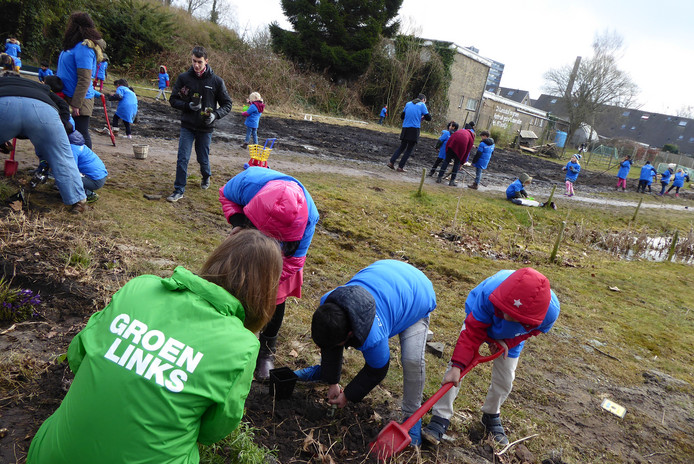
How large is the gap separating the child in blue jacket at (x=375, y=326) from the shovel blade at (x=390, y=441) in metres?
0.22

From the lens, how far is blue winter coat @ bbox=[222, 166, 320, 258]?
3.05m

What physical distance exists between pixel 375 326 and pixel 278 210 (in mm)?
926

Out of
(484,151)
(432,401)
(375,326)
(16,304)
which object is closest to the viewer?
(375,326)

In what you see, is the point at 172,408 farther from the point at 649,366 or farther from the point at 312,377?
the point at 649,366

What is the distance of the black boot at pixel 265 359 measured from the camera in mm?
3148

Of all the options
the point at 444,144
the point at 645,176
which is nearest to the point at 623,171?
the point at 645,176

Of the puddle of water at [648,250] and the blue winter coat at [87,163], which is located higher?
the blue winter coat at [87,163]

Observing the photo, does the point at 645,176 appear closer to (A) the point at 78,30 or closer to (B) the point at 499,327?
(B) the point at 499,327

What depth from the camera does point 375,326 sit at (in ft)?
8.13

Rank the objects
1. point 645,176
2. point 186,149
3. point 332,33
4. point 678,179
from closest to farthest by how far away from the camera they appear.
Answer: point 186,149 < point 645,176 < point 678,179 < point 332,33

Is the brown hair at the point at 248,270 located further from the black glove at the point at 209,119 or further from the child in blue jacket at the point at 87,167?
the black glove at the point at 209,119

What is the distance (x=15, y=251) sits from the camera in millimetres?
3533

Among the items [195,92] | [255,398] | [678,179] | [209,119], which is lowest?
[255,398]

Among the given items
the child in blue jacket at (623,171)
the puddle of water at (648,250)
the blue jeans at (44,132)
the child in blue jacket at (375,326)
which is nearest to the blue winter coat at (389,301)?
the child in blue jacket at (375,326)
